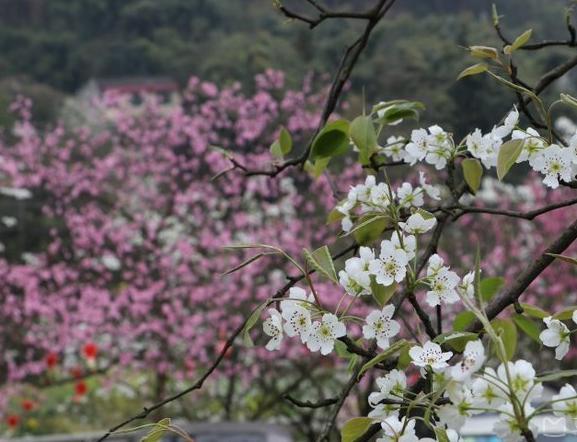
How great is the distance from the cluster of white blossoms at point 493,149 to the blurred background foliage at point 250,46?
6.52 m

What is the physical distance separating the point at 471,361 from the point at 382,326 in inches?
9.0

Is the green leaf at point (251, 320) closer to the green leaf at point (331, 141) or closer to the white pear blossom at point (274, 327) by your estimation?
the white pear blossom at point (274, 327)

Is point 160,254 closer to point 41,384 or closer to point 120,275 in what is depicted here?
point 120,275

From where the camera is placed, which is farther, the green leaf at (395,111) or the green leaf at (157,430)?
the green leaf at (395,111)

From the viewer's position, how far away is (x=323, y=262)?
923 mm

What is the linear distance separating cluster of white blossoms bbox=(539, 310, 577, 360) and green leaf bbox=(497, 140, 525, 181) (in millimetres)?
137

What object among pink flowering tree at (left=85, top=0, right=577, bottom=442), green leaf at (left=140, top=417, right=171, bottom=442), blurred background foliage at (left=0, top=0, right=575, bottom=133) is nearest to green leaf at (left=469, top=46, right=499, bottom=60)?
pink flowering tree at (left=85, top=0, right=577, bottom=442)

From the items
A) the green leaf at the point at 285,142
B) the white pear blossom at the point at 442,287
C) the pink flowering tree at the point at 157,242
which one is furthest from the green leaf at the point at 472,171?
the pink flowering tree at the point at 157,242

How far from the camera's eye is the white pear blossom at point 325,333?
0.90m

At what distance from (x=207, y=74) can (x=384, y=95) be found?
2.55m

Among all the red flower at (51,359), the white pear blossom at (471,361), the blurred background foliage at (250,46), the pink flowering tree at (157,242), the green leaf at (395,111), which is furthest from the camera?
the blurred background foliage at (250,46)

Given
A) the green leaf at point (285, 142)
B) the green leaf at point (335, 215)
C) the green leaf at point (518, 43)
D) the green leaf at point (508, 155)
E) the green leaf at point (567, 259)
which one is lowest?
the green leaf at point (335, 215)

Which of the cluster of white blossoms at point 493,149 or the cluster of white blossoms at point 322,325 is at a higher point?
the cluster of white blossoms at point 493,149

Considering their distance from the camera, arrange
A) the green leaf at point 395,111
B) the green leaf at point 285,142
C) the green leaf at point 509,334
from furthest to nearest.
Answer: the green leaf at point 285,142, the green leaf at point 395,111, the green leaf at point 509,334
